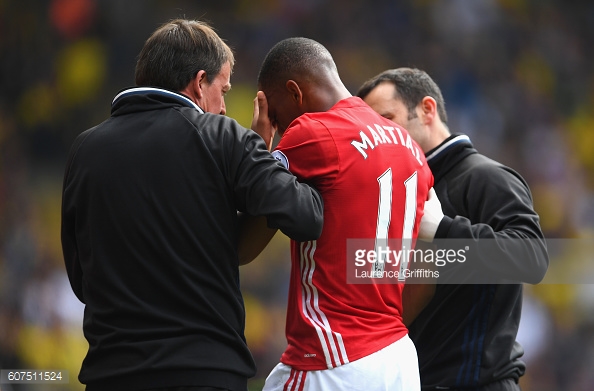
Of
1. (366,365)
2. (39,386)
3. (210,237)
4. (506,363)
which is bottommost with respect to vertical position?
(39,386)

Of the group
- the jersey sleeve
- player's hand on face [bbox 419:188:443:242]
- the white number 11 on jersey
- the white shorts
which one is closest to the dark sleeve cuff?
player's hand on face [bbox 419:188:443:242]

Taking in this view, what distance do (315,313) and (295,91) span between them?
2.71 ft

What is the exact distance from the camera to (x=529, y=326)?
805 cm

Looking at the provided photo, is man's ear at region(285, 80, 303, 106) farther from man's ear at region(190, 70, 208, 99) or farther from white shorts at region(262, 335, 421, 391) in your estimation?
white shorts at region(262, 335, 421, 391)

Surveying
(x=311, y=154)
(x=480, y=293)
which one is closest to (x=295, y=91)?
(x=311, y=154)

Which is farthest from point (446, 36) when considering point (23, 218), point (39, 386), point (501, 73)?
point (39, 386)

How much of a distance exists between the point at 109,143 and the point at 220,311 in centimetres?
65

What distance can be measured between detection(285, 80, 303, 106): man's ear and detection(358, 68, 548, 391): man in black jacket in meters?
0.80

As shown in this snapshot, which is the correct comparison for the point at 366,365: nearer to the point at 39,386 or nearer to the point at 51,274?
the point at 39,386

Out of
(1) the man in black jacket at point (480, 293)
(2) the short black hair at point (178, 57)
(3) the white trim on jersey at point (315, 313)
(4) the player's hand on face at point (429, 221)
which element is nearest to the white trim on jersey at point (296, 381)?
(3) the white trim on jersey at point (315, 313)

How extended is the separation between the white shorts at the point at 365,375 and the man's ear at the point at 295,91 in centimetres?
94

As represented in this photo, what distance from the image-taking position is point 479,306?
351cm

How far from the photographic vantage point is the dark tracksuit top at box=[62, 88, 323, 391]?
2.53 m

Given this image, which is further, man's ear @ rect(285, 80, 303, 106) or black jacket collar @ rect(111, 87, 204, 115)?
man's ear @ rect(285, 80, 303, 106)
